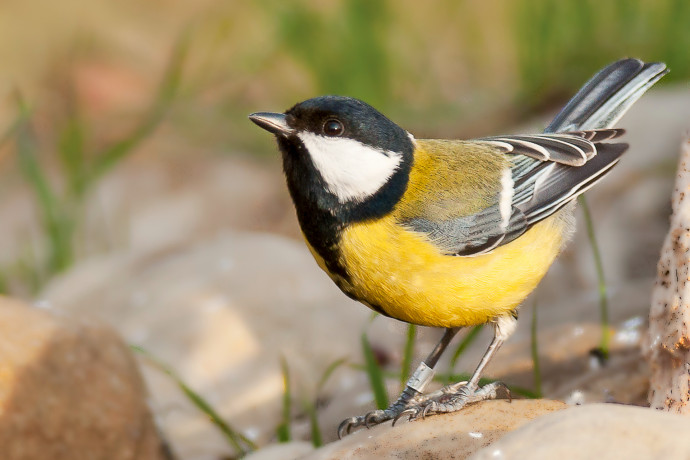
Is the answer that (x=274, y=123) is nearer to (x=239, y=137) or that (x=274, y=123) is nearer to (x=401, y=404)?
(x=401, y=404)

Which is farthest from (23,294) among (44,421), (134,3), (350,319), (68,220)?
(134,3)

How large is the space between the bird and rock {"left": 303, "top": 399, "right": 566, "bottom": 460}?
0.15 m

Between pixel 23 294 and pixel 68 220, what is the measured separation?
59 cm

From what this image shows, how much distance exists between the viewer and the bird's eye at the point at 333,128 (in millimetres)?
2846

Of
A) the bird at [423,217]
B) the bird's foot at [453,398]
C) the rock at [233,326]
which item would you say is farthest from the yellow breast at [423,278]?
the rock at [233,326]

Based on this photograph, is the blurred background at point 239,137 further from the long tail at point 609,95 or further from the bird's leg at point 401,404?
the long tail at point 609,95

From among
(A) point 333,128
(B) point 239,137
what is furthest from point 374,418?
(B) point 239,137

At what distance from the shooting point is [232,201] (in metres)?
6.74

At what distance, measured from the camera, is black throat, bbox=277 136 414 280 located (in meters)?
2.83

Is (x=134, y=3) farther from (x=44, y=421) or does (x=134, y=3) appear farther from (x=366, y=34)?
(x=44, y=421)

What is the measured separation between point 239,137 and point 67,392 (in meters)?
4.06

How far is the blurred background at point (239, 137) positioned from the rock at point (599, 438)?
1.65 m

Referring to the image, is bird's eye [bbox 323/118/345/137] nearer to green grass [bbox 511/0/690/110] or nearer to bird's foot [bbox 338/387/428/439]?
bird's foot [bbox 338/387/428/439]

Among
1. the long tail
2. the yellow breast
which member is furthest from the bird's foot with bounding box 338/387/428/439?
the long tail
